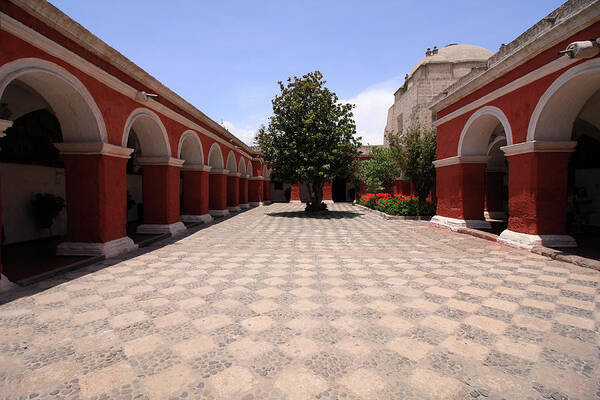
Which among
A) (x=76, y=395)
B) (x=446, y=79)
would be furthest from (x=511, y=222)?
(x=446, y=79)

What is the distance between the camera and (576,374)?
2162mm

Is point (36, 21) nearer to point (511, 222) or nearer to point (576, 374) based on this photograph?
point (576, 374)

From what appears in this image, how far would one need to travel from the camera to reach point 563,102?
5941 millimetres

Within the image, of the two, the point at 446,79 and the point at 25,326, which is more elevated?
the point at 446,79

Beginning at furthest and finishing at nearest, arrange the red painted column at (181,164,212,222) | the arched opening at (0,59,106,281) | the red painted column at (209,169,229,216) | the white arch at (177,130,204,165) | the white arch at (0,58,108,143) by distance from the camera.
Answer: the red painted column at (209,169,229,216), the red painted column at (181,164,212,222), the white arch at (177,130,204,165), the arched opening at (0,59,106,281), the white arch at (0,58,108,143)

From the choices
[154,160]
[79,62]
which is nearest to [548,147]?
[79,62]

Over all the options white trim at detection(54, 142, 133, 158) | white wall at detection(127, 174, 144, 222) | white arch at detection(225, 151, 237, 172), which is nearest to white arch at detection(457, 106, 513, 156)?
white trim at detection(54, 142, 133, 158)

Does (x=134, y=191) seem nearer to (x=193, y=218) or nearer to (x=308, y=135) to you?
(x=193, y=218)

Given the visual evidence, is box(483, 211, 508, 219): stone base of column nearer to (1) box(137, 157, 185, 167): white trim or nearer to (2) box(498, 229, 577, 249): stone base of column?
(2) box(498, 229, 577, 249): stone base of column

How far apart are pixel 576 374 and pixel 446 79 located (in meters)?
20.7

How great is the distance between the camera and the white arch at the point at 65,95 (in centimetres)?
420

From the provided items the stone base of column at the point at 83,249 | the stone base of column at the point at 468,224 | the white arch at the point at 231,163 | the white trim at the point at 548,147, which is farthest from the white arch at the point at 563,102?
the white arch at the point at 231,163

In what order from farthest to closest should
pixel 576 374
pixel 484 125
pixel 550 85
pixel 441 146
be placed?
pixel 441 146 < pixel 484 125 < pixel 550 85 < pixel 576 374

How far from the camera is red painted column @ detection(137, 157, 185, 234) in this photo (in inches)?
329
